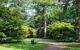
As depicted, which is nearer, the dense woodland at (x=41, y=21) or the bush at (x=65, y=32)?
the dense woodland at (x=41, y=21)

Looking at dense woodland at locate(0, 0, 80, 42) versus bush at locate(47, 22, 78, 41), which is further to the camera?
bush at locate(47, 22, 78, 41)

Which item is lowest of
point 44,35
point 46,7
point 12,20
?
point 44,35

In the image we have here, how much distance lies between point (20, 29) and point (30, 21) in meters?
31.4

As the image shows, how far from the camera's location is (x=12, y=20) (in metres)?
28.5

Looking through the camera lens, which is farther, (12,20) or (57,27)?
(57,27)

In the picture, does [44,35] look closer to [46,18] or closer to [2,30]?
[46,18]

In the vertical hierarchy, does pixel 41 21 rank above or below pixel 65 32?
above

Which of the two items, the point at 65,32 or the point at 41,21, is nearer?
the point at 65,32

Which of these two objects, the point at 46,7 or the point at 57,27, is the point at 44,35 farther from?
the point at 57,27

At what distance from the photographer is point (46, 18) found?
2207 inches

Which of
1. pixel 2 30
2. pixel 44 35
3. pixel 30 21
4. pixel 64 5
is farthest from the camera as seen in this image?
pixel 30 21

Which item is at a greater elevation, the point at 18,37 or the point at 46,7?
the point at 46,7

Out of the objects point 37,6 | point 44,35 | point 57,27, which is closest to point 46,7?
point 37,6

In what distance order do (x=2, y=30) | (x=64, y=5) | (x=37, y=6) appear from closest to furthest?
(x=64, y=5) < (x=2, y=30) < (x=37, y=6)
